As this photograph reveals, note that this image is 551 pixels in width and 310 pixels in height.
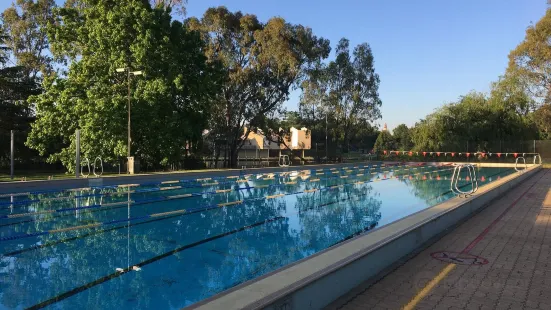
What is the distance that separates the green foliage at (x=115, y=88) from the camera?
2214cm

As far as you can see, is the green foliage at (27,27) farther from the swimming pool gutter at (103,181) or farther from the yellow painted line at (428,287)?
the yellow painted line at (428,287)

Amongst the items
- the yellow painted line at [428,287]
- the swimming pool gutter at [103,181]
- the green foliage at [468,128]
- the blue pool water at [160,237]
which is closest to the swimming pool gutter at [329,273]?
the yellow painted line at [428,287]

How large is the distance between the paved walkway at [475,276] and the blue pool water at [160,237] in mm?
2228

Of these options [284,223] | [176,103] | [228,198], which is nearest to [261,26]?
[176,103]

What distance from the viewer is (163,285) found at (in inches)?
221

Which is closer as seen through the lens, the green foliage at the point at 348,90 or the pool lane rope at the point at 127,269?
the pool lane rope at the point at 127,269

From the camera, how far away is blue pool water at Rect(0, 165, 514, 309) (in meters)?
5.47

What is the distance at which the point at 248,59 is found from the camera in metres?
32.0

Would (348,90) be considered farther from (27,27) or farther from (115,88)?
(27,27)

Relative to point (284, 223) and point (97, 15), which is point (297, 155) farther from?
point (284, 223)

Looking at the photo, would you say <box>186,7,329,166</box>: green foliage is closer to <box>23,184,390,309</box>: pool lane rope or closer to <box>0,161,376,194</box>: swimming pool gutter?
<box>0,161,376,194</box>: swimming pool gutter

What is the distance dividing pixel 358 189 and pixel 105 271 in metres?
13.4

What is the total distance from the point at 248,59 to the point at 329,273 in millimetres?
29491

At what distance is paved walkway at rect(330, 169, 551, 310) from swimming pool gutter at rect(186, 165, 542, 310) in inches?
7.2
